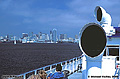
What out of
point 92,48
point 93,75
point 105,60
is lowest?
point 93,75

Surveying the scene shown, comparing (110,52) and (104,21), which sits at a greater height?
(104,21)

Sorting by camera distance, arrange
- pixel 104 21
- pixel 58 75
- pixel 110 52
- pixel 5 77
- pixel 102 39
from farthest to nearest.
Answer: pixel 110 52 → pixel 104 21 → pixel 102 39 → pixel 58 75 → pixel 5 77

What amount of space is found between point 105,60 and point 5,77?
5542mm

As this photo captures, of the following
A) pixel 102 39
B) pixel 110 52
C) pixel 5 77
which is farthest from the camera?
pixel 110 52

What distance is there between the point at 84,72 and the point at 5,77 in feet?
15.2

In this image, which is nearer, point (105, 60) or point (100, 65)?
point (100, 65)

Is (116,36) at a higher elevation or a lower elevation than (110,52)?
higher

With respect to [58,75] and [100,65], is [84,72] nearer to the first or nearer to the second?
[100,65]

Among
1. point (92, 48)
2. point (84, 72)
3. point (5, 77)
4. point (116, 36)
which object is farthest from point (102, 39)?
point (5, 77)

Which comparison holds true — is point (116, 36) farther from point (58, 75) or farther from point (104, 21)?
point (58, 75)

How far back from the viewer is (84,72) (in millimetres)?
10078

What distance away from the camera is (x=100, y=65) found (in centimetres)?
950

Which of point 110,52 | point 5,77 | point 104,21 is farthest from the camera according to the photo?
point 110,52

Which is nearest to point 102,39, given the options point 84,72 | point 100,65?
point 100,65
